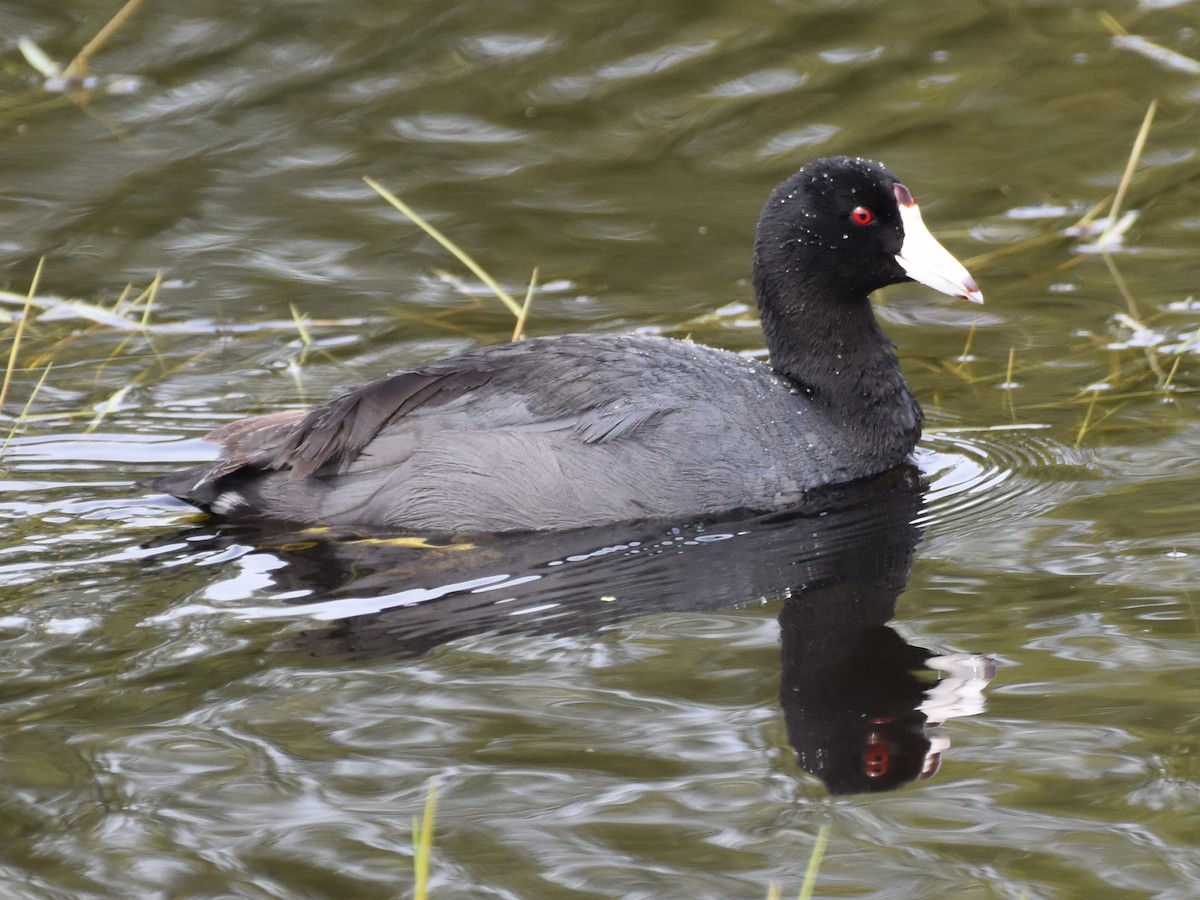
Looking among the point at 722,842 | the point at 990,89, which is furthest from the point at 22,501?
the point at 990,89

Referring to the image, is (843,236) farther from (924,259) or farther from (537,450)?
(537,450)

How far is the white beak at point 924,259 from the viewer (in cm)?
583

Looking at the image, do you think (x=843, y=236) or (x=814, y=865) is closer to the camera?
(x=814, y=865)

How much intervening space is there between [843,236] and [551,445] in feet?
4.34

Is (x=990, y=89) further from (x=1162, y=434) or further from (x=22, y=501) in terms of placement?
(x=22, y=501)

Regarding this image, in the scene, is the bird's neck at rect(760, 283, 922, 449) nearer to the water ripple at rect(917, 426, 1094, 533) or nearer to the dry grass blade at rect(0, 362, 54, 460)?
the water ripple at rect(917, 426, 1094, 533)

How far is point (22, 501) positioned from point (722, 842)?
9.59 feet

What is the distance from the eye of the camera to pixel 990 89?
9.11 m

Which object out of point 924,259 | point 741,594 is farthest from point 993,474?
point 741,594

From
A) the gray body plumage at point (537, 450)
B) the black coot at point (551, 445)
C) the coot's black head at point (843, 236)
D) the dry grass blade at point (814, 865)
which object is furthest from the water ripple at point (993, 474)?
the dry grass blade at point (814, 865)

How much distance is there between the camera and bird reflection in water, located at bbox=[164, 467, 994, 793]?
13.2 feet

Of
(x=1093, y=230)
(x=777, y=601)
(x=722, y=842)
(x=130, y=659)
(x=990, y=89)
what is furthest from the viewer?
(x=990, y=89)

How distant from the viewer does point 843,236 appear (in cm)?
594

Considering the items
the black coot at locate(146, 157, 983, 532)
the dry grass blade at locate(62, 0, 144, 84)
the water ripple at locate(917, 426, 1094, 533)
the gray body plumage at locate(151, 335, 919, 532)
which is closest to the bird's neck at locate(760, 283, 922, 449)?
the black coot at locate(146, 157, 983, 532)
